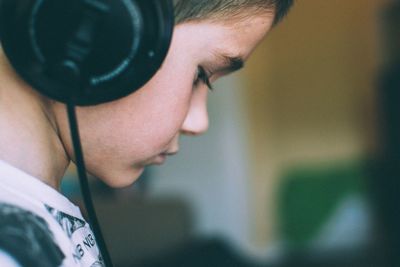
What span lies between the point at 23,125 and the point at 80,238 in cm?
12

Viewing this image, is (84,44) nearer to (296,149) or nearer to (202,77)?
(202,77)

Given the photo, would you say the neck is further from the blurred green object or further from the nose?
the blurred green object

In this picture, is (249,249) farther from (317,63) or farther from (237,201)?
(317,63)

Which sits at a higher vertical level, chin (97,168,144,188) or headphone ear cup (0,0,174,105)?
headphone ear cup (0,0,174,105)

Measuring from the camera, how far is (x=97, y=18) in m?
0.58

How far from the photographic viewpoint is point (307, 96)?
397 centimetres

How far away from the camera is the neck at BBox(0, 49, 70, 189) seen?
2.06 feet

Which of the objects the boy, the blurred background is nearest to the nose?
the boy

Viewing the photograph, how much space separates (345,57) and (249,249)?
1.20 meters

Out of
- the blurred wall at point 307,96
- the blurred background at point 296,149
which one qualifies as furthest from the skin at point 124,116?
the blurred wall at point 307,96

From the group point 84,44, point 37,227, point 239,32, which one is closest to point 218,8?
point 239,32

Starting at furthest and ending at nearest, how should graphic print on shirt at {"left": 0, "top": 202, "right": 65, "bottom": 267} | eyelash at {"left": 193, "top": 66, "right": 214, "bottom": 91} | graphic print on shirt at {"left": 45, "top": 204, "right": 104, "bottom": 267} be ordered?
eyelash at {"left": 193, "top": 66, "right": 214, "bottom": 91} < graphic print on shirt at {"left": 45, "top": 204, "right": 104, "bottom": 267} < graphic print on shirt at {"left": 0, "top": 202, "right": 65, "bottom": 267}

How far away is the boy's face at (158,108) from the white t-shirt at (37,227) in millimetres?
71

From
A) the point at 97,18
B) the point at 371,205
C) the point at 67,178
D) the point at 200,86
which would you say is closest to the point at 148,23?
the point at 97,18
